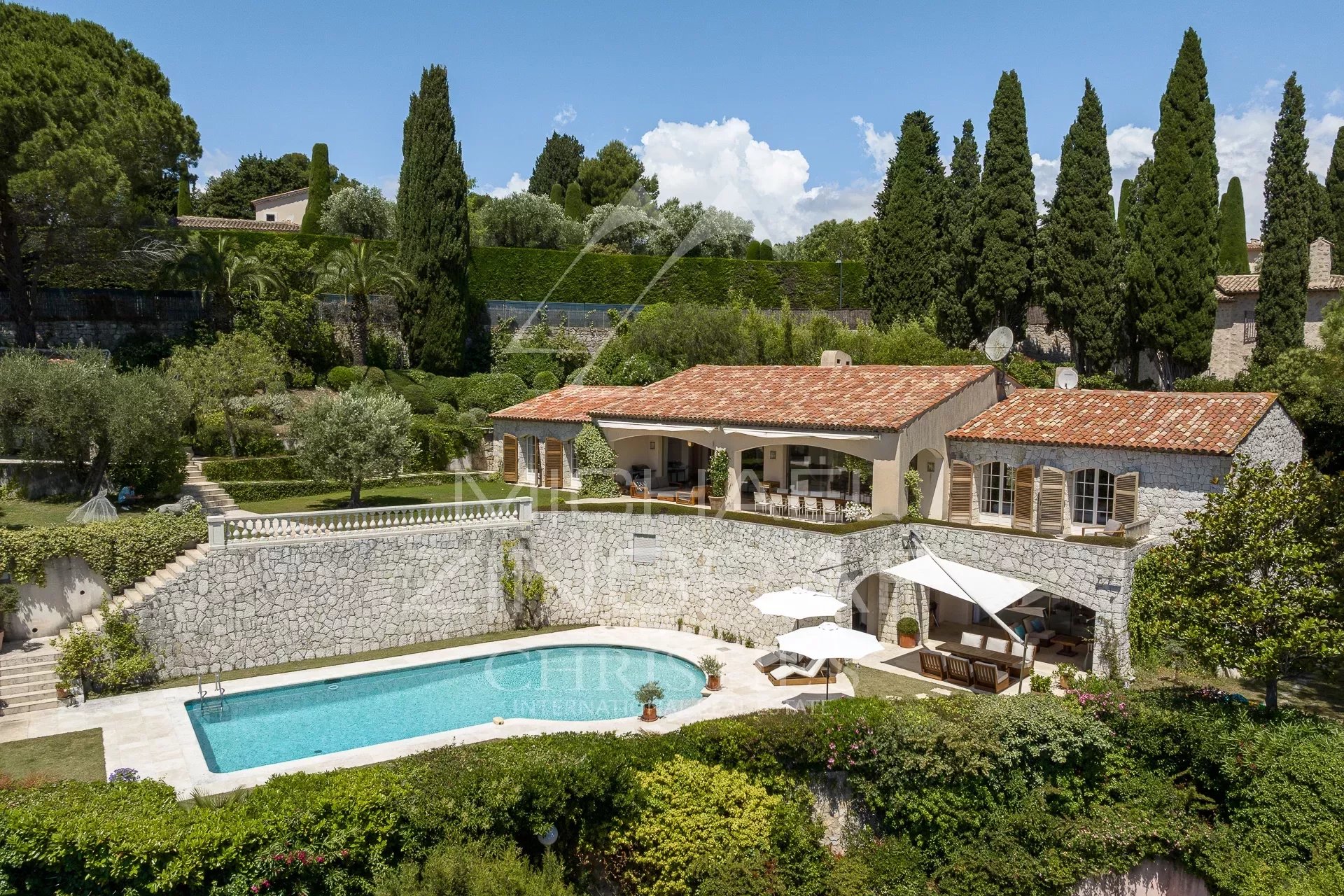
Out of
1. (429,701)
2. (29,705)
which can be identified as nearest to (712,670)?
(429,701)

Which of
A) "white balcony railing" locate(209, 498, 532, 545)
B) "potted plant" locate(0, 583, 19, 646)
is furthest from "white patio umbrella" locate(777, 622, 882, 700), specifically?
"potted plant" locate(0, 583, 19, 646)

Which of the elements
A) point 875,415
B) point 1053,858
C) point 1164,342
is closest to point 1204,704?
point 1053,858

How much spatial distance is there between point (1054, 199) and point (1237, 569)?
30.6 meters

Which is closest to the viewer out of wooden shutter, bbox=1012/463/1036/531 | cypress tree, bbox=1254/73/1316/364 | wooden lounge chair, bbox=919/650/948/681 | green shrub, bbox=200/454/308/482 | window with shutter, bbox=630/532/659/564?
wooden lounge chair, bbox=919/650/948/681

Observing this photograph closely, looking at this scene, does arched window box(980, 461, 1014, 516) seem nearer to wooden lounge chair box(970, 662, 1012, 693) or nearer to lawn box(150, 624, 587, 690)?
wooden lounge chair box(970, 662, 1012, 693)

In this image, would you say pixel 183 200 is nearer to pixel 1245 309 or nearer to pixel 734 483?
pixel 734 483

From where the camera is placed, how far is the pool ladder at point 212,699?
68.2 feet

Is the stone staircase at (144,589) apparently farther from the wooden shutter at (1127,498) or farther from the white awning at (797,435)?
the wooden shutter at (1127,498)

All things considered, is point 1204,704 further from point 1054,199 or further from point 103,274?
point 103,274

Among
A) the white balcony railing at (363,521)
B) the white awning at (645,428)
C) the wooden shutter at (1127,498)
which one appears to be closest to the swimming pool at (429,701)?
the white balcony railing at (363,521)

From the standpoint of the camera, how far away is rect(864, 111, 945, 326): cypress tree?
50.2m

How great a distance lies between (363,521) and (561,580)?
6527mm

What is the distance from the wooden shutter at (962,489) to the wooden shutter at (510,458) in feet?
58.9

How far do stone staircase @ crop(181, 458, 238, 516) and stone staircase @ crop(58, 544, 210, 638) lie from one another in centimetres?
413
